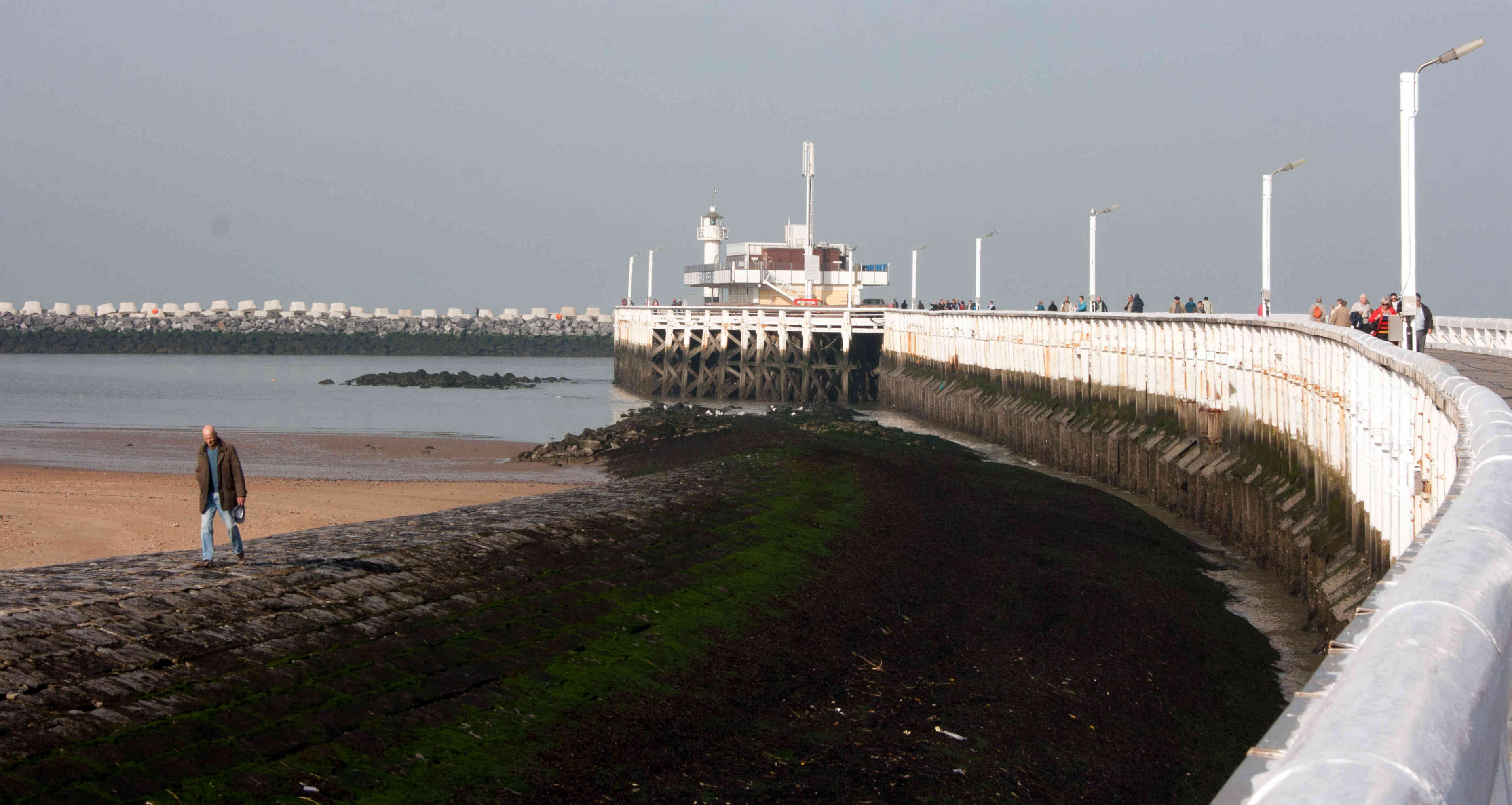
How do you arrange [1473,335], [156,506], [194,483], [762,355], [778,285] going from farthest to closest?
[778,285] → [762,355] → [1473,335] → [194,483] → [156,506]

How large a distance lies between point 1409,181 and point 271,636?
16.0 metres

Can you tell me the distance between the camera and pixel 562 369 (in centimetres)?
9650

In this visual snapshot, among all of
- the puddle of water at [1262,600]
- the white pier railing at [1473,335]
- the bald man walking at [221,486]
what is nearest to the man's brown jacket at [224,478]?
the bald man walking at [221,486]

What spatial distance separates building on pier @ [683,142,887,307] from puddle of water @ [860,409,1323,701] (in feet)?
157

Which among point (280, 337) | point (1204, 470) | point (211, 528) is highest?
point (280, 337)

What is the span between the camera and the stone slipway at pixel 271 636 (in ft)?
24.4

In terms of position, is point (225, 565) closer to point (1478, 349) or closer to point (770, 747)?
point (770, 747)

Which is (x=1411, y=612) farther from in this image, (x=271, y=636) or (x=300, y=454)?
(x=300, y=454)

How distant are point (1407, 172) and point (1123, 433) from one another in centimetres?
1051

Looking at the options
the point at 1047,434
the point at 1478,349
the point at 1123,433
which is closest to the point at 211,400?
the point at 1047,434

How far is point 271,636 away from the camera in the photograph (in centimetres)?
921

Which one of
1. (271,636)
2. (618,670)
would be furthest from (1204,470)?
(271,636)

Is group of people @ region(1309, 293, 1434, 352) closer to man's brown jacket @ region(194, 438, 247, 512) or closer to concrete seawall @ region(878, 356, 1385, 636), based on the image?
concrete seawall @ region(878, 356, 1385, 636)

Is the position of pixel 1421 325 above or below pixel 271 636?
above
